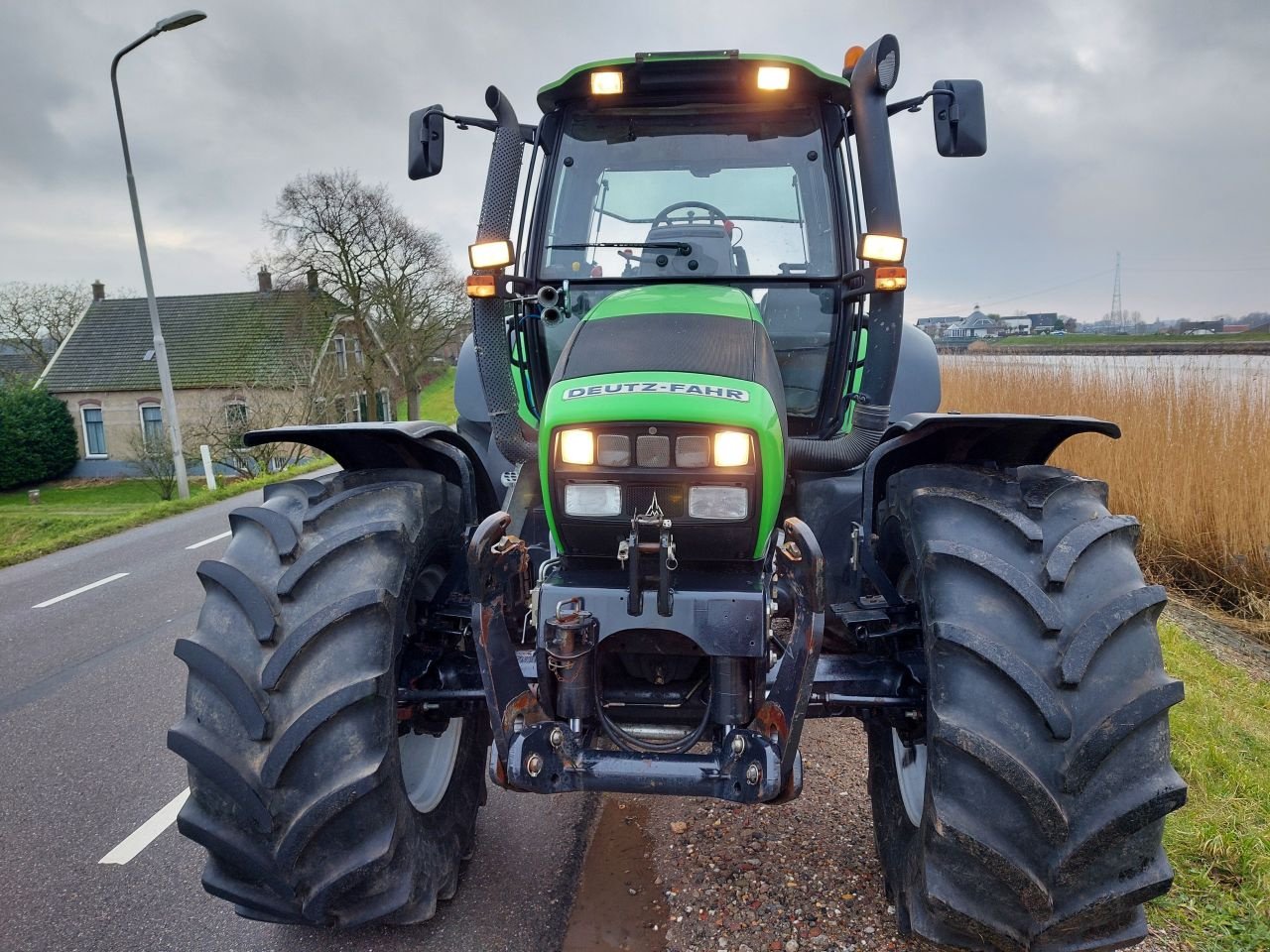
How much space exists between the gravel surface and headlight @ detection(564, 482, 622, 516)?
1.31 meters

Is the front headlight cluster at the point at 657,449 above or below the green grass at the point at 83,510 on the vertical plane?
above

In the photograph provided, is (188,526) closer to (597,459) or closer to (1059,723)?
(597,459)

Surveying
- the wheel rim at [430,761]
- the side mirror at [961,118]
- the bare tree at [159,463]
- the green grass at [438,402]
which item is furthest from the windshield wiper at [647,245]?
the green grass at [438,402]

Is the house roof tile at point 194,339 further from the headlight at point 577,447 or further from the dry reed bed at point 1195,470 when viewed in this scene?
the headlight at point 577,447

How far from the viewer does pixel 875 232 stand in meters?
2.96

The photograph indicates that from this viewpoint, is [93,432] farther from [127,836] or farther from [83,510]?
[127,836]

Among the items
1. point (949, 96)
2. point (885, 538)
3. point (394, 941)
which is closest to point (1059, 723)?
point (885, 538)

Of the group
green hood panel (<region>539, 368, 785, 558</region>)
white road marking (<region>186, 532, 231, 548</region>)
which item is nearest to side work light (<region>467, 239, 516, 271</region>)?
green hood panel (<region>539, 368, 785, 558</region>)

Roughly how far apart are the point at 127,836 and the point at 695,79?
11.7 feet

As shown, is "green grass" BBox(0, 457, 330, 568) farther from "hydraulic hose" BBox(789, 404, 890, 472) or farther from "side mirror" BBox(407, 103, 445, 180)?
"hydraulic hose" BBox(789, 404, 890, 472)

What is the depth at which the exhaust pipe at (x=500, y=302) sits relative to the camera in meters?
3.02

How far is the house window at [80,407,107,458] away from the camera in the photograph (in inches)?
1351

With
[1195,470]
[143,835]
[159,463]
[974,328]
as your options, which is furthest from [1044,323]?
[159,463]

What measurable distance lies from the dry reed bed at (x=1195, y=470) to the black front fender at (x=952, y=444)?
4.51 meters
